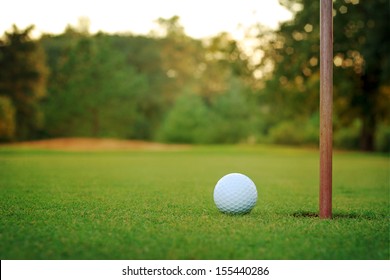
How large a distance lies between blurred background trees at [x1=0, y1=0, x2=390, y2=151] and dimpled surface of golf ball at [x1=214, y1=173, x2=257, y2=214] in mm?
21324

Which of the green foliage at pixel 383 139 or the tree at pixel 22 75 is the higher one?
the tree at pixel 22 75

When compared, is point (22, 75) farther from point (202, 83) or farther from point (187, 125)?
point (202, 83)

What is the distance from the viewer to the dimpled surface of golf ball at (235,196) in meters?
6.54

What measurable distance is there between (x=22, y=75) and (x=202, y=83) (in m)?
22.7

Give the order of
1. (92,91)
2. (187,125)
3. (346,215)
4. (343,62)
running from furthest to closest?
(187,125) < (92,91) < (343,62) < (346,215)

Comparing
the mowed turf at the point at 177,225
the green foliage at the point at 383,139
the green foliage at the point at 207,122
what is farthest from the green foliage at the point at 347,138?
the mowed turf at the point at 177,225

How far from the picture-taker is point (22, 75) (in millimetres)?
40219

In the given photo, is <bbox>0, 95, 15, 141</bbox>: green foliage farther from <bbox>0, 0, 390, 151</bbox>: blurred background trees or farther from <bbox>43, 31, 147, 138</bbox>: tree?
<bbox>43, 31, 147, 138</bbox>: tree

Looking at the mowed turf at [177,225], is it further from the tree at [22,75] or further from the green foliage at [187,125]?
the green foliage at [187,125]

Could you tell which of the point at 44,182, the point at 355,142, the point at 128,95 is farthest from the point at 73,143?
the point at 44,182

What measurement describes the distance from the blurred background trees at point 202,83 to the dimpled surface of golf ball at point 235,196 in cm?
2132

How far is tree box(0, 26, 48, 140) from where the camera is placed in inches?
1567

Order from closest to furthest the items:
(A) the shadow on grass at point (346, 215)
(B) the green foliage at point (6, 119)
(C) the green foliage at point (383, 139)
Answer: (A) the shadow on grass at point (346, 215), (C) the green foliage at point (383, 139), (B) the green foliage at point (6, 119)

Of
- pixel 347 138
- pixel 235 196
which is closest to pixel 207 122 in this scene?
pixel 347 138
